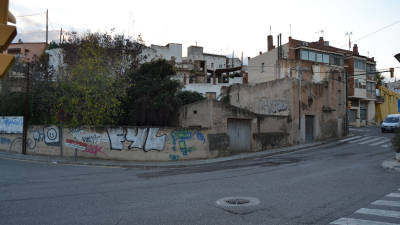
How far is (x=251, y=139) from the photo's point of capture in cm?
2083

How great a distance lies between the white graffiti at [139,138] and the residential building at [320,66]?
2400cm

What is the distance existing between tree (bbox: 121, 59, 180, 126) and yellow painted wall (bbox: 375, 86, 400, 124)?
46.4 meters

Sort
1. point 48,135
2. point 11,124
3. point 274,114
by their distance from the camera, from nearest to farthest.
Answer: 1. point 48,135
2. point 11,124
3. point 274,114

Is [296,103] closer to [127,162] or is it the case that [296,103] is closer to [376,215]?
[127,162]

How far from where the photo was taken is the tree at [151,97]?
63.6 feet

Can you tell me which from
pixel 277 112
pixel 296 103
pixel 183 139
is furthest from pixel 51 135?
pixel 296 103

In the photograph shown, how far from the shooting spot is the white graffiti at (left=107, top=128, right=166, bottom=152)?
1692 cm

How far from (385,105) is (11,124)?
5906cm

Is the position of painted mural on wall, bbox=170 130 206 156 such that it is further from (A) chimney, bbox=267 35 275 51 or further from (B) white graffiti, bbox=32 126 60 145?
(A) chimney, bbox=267 35 275 51

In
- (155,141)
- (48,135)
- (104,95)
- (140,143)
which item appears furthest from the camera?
(48,135)

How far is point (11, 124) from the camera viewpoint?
21734mm

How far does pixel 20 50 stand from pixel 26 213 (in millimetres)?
54886

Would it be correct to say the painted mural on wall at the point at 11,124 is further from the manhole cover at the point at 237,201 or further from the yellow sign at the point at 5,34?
the yellow sign at the point at 5,34

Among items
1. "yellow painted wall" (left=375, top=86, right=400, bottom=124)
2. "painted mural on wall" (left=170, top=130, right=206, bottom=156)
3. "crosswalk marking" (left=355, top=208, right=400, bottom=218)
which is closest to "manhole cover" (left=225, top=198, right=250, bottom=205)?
"crosswalk marking" (left=355, top=208, right=400, bottom=218)
